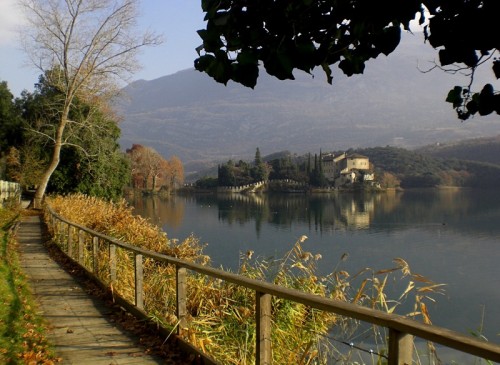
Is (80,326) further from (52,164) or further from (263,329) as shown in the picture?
(52,164)

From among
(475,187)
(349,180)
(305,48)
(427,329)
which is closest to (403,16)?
(305,48)

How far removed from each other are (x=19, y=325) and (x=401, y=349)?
5371 mm

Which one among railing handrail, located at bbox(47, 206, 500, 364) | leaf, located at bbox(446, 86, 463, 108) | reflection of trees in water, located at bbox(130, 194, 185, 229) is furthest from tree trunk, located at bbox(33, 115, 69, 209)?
Result: leaf, located at bbox(446, 86, 463, 108)

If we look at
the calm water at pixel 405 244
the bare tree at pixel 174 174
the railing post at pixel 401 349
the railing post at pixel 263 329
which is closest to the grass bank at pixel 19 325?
the railing post at pixel 263 329

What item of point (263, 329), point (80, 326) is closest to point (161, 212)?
point (80, 326)

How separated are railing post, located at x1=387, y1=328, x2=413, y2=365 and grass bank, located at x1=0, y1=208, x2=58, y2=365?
151 inches

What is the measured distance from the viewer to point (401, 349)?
317cm

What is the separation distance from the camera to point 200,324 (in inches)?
275

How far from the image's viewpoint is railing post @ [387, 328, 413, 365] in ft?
10.4

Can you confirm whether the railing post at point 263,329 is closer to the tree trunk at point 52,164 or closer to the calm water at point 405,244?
the calm water at point 405,244

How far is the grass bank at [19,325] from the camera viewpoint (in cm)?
567

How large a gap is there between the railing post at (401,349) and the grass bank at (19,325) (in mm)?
3835

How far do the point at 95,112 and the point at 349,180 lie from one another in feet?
343

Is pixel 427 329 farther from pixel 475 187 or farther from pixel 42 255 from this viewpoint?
pixel 475 187
